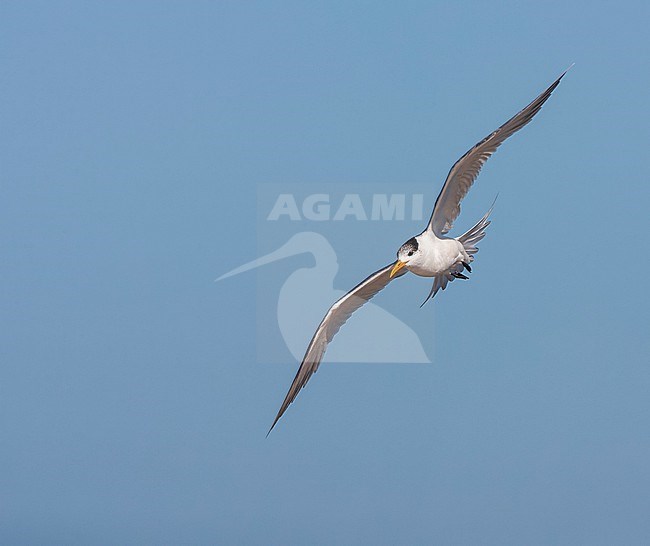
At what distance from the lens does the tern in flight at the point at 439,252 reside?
400 cm

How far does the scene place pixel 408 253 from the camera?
4016 mm

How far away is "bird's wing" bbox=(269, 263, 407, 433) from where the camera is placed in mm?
4263

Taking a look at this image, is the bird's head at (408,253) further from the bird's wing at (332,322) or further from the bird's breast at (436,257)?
the bird's wing at (332,322)

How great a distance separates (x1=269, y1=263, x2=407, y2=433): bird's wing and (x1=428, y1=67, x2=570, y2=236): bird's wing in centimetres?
25

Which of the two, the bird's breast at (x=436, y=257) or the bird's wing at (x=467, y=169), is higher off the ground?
the bird's wing at (x=467, y=169)

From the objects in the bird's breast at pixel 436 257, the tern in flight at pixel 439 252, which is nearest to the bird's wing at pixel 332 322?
the tern in flight at pixel 439 252

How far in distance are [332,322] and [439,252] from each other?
545mm

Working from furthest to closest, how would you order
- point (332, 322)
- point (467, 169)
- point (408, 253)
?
point (332, 322) → point (467, 169) → point (408, 253)

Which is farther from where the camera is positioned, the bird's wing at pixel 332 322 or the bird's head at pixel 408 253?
the bird's wing at pixel 332 322

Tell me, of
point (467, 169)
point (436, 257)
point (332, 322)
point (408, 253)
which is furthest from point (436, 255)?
point (332, 322)

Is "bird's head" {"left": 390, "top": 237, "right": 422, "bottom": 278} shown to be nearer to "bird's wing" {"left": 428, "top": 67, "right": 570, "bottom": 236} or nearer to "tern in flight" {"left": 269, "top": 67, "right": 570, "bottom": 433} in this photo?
"tern in flight" {"left": 269, "top": 67, "right": 570, "bottom": 433}

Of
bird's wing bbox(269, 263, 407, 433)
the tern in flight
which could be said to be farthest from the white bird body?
bird's wing bbox(269, 263, 407, 433)

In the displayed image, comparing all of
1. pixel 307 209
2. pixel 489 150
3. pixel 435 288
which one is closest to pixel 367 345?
pixel 307 209

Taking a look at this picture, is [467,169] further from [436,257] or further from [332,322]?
[332,322]
